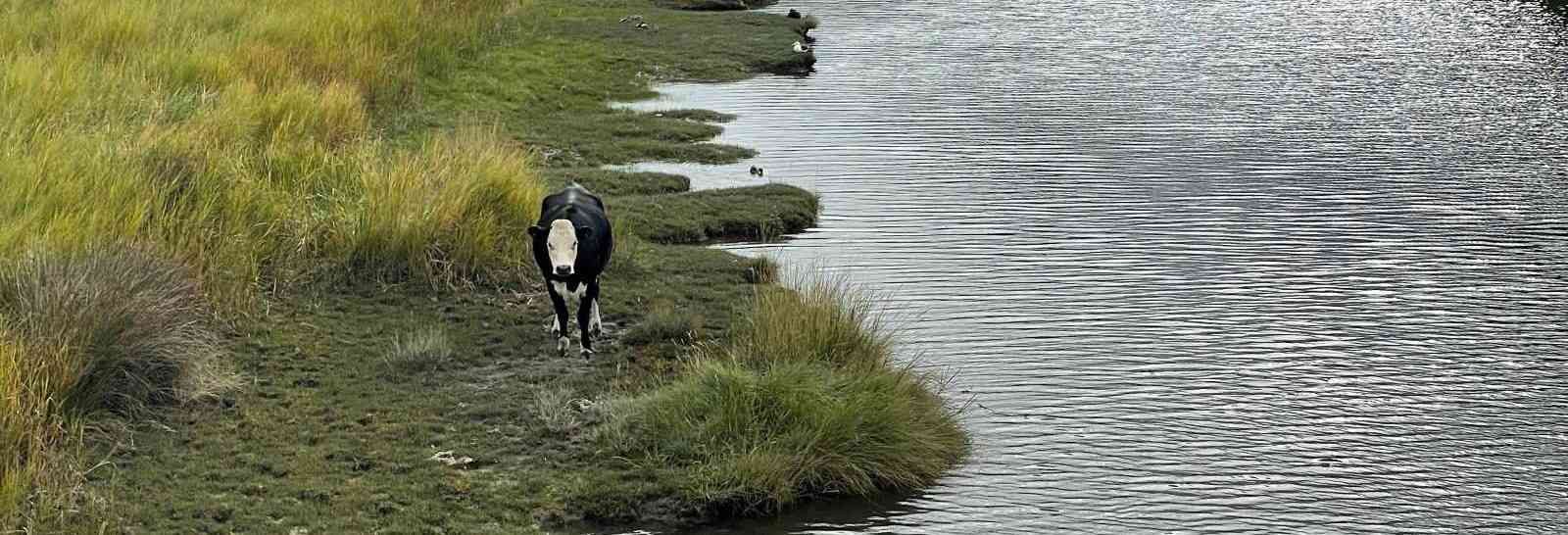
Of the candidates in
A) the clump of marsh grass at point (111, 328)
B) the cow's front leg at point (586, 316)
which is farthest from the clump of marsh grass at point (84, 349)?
the cow's front leg at point (586, 316)

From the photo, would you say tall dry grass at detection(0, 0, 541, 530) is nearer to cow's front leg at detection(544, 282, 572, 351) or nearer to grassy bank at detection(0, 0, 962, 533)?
grassy bank at detection(0, 0, 962, 533)

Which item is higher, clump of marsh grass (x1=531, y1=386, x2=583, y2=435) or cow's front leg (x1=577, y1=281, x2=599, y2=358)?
cow's front leg (x1=577, y1=281, x2=599, y2=358)

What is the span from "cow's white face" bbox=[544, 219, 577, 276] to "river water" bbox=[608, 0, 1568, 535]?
2046 millimetres

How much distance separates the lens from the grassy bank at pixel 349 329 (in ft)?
26.5

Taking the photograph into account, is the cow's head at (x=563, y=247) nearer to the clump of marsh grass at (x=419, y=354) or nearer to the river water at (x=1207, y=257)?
the clump of marsh grass at (x=419, y=354)

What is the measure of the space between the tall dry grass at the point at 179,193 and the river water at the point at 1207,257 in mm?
2531

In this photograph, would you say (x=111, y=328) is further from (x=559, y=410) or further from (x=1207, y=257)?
(x=1207, y=257)

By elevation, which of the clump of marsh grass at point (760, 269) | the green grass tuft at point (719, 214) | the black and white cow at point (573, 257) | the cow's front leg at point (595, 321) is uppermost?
the black and white cow at point (573, 257)

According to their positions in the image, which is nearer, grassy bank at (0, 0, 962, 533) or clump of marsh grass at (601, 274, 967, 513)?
grassy bank at (0, 0, 962, 533)

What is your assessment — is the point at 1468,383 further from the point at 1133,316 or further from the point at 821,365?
the point at 821,365

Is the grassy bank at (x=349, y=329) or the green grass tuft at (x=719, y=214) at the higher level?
the grassy bank at (x=349, y=329)

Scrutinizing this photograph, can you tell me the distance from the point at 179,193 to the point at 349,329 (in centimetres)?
173

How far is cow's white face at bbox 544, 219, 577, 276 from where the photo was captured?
31.5ft

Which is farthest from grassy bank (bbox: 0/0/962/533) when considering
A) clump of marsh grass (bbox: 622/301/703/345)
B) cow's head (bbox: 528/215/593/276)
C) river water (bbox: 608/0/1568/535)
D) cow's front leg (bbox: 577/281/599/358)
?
river water (bbox: 608/0/1568/535)
